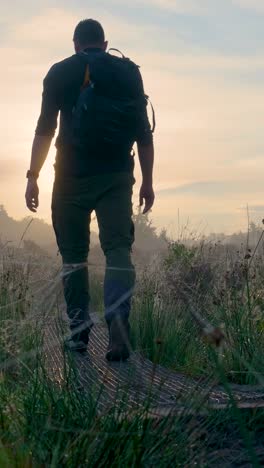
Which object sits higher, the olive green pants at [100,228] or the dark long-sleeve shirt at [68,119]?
the dark long-sleeve shirt at [68,119]

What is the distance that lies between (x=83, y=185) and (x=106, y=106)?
0.53 metres

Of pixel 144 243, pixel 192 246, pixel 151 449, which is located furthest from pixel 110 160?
pixel 144 243

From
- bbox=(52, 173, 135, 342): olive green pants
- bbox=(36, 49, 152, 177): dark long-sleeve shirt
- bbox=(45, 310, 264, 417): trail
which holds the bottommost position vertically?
bbox=(45, 310, 264, 417): trail

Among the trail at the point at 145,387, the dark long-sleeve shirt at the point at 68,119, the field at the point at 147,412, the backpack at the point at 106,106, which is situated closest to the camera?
the field at the point at 147,412

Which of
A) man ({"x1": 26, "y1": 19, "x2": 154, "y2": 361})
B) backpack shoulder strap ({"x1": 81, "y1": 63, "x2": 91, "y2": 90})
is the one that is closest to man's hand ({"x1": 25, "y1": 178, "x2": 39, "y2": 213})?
man ({"x1": 26, "y1": 19, "x2": 154, "y2": 361})

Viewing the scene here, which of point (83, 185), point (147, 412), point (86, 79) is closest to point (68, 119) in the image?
point (86, 79)

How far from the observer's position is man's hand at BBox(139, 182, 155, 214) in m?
5.99

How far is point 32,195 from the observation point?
5773mm

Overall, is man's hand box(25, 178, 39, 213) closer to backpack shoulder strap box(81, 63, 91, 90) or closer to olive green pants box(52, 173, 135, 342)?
olive green pants box(52, 173, 135, 342)

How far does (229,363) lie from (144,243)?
31162 mm

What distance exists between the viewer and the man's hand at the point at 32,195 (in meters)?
5.74

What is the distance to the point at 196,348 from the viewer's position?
563 cm

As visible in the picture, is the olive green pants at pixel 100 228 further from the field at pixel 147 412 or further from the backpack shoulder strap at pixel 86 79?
the backpack shoulder strap at pixel 86 79

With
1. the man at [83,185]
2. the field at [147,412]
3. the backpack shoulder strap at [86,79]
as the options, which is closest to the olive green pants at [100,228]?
the man at [83,185]
